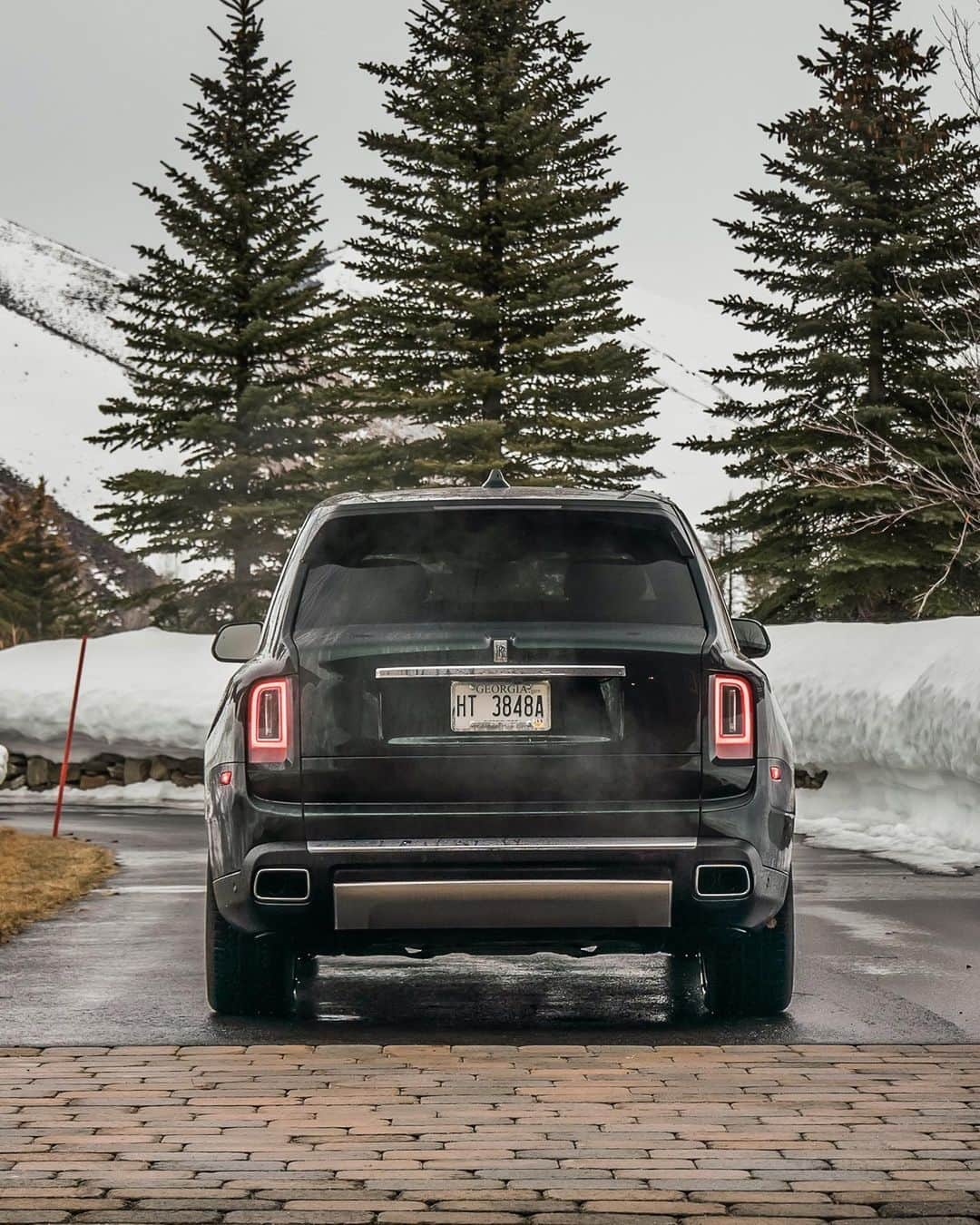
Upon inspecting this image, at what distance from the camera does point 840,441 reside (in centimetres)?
4275

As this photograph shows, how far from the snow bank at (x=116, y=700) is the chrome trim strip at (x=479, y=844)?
1868 cm

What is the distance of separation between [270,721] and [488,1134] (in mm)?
1947

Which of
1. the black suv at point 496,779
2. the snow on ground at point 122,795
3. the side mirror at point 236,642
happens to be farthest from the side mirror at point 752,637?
the snow on ground at point 122,795

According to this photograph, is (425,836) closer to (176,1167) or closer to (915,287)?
(176,1167)

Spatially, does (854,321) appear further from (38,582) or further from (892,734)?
(38,582)

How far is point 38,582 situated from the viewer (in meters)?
95.9

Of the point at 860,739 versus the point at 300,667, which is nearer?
the point at 300,667

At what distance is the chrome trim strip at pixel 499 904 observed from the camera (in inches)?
269

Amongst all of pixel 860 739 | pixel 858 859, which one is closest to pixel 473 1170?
pixel 858 859

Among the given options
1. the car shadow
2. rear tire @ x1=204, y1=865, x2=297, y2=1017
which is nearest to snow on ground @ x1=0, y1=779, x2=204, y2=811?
the car shadow

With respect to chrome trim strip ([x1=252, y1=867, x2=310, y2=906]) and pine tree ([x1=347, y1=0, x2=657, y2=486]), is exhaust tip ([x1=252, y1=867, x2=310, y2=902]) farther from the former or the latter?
pine tree ([x1=347, y1=0, x2=657, y2=486])

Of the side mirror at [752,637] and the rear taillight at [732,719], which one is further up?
the side mirror at [752,637]

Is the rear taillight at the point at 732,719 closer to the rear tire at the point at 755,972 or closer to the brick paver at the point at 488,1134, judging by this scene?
the rear tire at the point at 755,972

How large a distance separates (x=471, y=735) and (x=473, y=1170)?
2.07m
